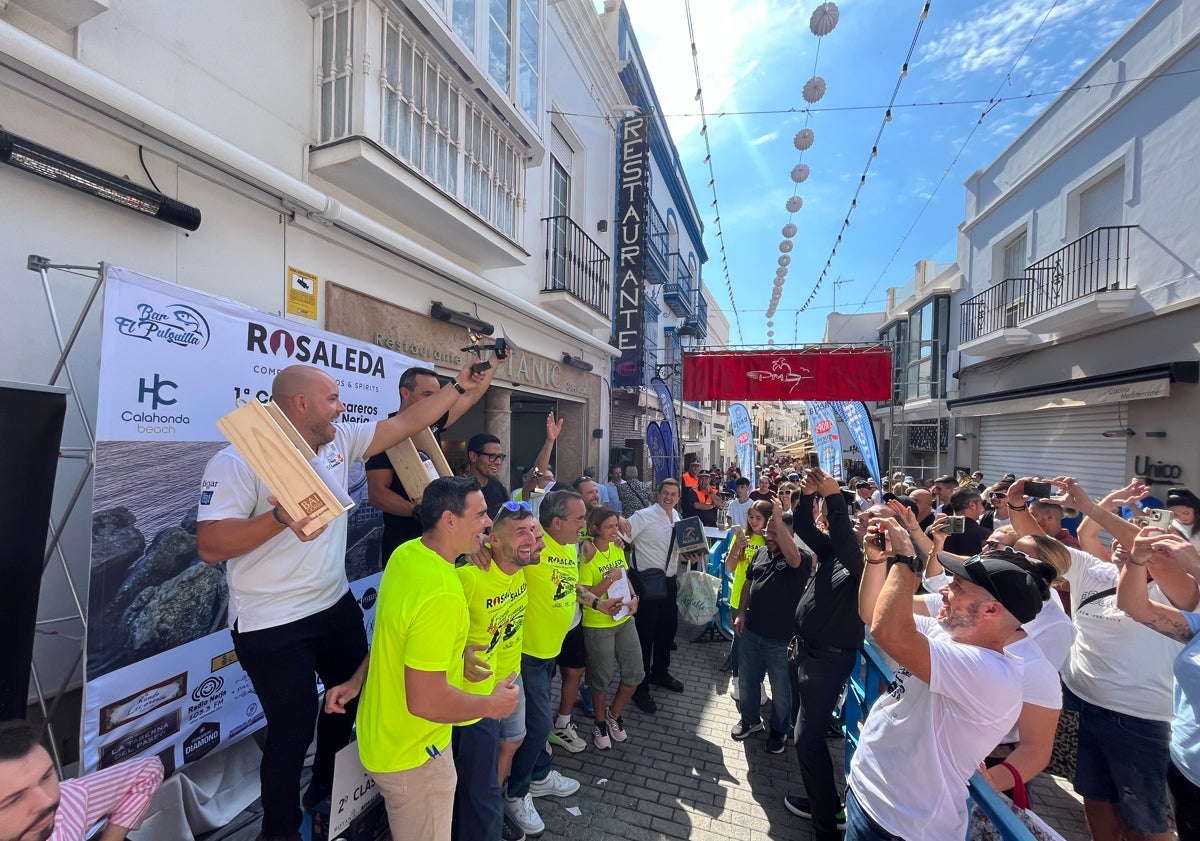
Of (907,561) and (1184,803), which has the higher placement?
(907,561)

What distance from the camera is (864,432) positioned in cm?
925

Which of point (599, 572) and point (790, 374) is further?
point (790, 374)

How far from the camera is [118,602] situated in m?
2.38

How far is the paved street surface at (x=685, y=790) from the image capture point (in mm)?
2895

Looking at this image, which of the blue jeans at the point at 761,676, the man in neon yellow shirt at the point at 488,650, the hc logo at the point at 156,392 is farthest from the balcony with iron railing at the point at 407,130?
the blue jeans at the point at 761,676

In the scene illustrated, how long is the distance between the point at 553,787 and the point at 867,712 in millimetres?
2012

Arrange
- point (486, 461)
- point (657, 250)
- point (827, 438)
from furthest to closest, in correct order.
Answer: point (657, 250)
point (827, 438)
point (486, 461)

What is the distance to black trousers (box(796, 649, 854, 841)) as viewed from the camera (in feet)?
9.29

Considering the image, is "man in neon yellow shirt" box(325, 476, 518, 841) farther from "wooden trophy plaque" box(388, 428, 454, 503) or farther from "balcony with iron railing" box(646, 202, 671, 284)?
"balcony with iron railing" box(646, 202, 671, 284)

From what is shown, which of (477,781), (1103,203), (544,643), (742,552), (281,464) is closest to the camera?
(281,464)

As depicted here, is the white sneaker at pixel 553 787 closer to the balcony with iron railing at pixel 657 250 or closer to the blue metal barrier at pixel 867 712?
the blue metal barrier at pixel 867 712

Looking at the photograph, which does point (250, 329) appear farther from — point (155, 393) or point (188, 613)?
point (188, 613)

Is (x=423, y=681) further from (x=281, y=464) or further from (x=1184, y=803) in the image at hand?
(x=1184, y=803)

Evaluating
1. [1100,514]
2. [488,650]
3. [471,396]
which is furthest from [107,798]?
[1100,514]
